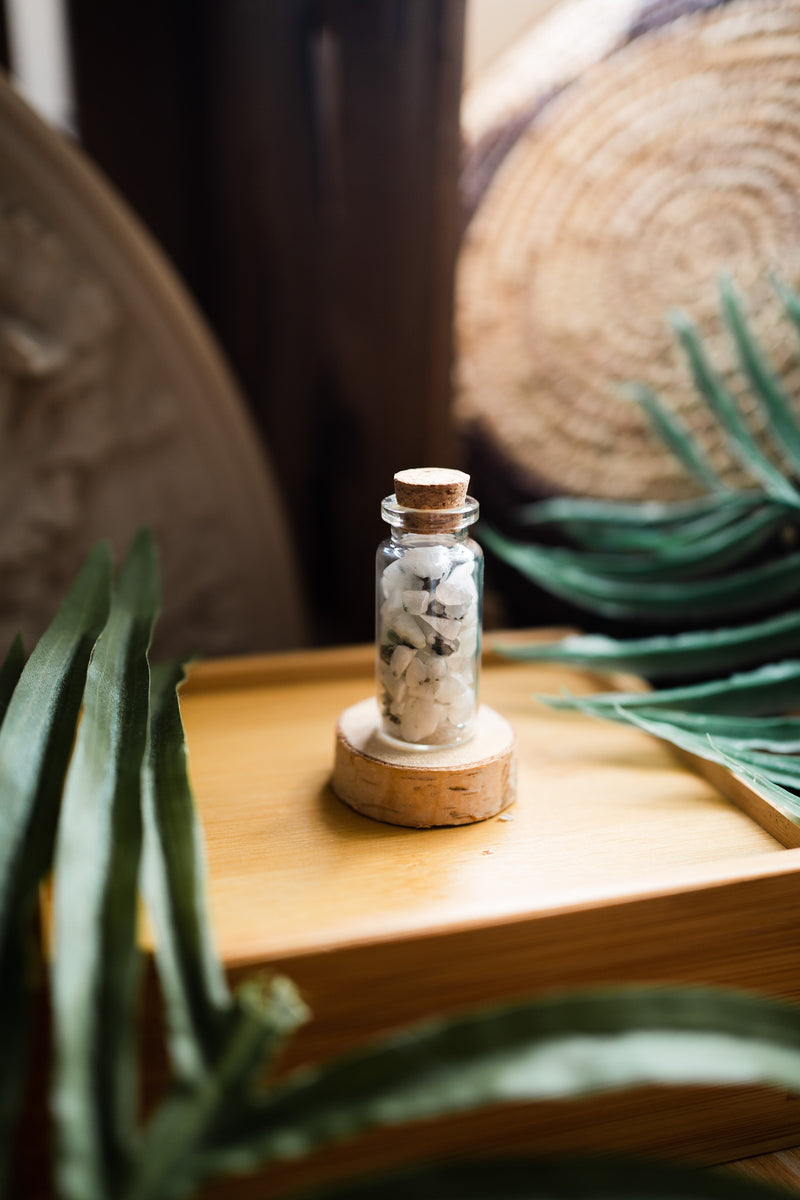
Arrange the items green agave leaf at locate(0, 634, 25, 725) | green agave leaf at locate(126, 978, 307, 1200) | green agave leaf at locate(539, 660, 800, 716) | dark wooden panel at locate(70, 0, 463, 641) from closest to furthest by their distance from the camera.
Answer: green agave leaf at locate(126, 978, 307, 1200) < green agave leaf at locate(0, 634, 25, 725) < green agave leaf at locate(539, 660, 800, 716) < dark wooden panel at locate(70, 0, 463, 641)

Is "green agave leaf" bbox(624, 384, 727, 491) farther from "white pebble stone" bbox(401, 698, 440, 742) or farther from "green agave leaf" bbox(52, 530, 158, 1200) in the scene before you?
"green agave leaf" bbox(52, 530, 158, 1200)

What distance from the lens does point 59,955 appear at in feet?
1.29

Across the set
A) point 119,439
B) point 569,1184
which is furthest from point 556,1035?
point 119,439

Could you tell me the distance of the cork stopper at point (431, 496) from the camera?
0.62 metres

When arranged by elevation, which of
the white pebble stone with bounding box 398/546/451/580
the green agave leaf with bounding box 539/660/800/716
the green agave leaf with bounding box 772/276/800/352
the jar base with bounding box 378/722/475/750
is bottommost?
the jar base with bounding box 378/722/475/750

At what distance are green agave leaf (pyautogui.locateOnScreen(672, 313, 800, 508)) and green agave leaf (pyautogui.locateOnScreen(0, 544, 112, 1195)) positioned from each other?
56cm

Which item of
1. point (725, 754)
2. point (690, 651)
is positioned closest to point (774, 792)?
point (725, 754)

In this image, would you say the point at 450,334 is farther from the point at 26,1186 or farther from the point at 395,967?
the point at 26,1186

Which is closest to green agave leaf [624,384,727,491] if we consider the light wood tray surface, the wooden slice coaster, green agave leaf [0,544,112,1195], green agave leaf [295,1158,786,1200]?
the light wood tray surface

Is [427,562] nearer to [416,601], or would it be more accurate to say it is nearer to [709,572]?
[416,601]

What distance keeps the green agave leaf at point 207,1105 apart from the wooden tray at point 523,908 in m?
0.10

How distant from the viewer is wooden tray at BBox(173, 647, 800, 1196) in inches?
19.5

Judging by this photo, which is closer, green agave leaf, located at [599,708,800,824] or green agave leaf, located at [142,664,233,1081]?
green agave leaf, located at [142,664,233,1081]

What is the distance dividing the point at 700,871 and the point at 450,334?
701 millimetres
